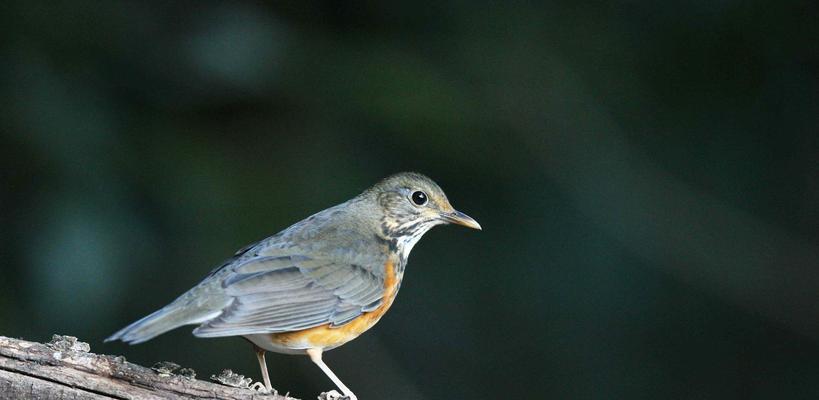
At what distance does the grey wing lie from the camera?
15.6 ft

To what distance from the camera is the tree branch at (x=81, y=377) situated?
14.0 ft

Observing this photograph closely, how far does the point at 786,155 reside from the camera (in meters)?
8.55

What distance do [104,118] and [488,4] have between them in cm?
288

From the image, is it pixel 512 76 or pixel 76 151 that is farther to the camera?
pixel 512 76

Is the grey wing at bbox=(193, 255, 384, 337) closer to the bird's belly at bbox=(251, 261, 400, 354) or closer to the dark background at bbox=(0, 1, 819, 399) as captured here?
the bird's belly at bbox=(251, 261, 400, 354)

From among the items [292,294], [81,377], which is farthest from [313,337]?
[81,377]

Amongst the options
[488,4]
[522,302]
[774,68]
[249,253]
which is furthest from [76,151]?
[774,68]

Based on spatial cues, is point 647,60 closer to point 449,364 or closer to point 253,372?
point 449,364

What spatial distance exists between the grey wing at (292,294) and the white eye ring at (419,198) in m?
0.62

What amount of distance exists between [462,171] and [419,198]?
5.94 feet

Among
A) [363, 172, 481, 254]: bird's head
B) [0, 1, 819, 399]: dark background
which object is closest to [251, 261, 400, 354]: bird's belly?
[363, 172, 481, 254]: bird's head

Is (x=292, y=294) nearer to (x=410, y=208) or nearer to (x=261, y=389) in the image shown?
(x=261, y=389)

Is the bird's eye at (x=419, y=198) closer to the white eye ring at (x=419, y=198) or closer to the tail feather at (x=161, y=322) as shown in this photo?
the white eye ring at (x=419, y=198)

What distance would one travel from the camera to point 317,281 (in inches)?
210
